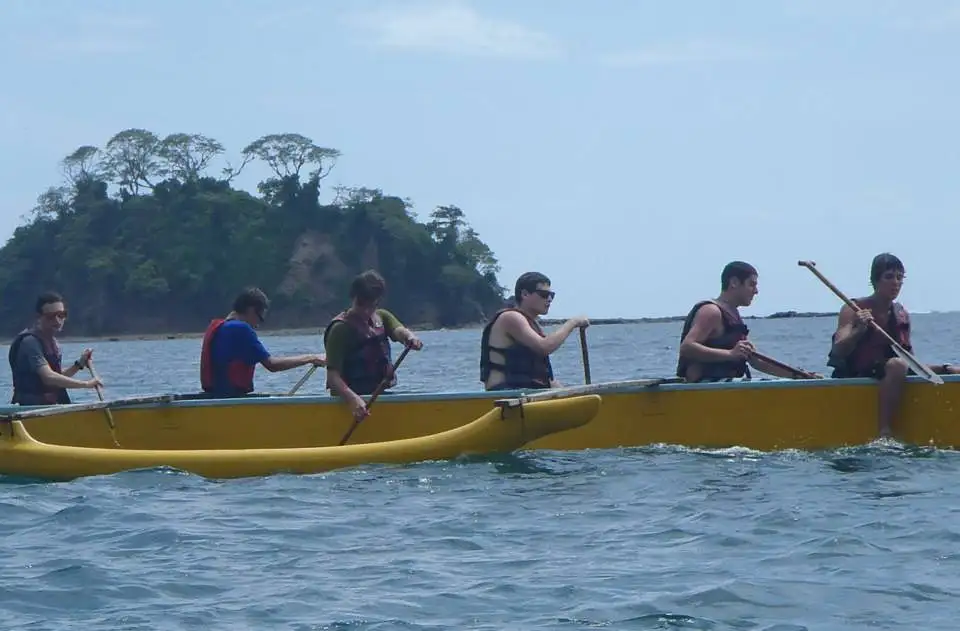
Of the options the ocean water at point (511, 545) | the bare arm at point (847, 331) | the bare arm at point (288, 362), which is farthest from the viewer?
the bare arm at point (288, 362)

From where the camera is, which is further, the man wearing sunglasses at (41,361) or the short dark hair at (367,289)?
the man wearing sunglasses at (41,361)

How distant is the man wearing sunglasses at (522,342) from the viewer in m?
11.0

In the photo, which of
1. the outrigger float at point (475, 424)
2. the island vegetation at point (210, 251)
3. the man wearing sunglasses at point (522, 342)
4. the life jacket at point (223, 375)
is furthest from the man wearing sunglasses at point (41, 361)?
the island vegetation at point (210, 251)

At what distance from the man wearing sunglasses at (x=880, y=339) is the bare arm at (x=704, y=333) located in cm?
81

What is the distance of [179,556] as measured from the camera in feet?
27.7

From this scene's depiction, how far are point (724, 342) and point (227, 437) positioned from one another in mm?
3651

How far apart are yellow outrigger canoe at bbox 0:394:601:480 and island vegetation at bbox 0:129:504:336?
294ft

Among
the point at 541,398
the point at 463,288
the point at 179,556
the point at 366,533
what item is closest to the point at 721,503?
the point at 541,398

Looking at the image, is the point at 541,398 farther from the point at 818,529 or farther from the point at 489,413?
the point at 818,529

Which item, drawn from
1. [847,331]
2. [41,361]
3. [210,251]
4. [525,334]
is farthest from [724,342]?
[210,251]

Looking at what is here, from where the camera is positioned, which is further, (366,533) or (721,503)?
(721,503)

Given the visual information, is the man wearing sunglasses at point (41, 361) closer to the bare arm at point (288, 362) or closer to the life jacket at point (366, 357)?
the bare arm at point (288, 362)

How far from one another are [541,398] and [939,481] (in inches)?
102

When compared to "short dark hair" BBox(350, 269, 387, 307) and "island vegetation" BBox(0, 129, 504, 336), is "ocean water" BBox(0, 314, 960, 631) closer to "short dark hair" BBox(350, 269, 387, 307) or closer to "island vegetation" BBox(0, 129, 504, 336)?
"short dark hair" BBox(350, 269, 387, 307)
